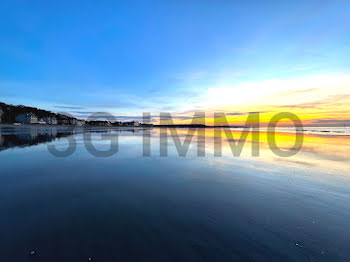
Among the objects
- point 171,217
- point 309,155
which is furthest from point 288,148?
point 171,217

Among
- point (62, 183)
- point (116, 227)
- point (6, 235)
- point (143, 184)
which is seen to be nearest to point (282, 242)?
point (116, 227)

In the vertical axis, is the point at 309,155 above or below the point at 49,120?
below

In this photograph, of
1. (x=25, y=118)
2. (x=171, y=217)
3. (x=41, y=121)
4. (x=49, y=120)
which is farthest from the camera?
(x=49, y=120)

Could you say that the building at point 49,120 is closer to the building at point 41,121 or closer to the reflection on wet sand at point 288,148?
the building at point 41,121

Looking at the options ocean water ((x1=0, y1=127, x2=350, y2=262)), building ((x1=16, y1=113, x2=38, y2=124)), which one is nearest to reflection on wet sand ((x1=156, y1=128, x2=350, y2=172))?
ocean water ((x1=0, y1=127, x2=350, y2=262))

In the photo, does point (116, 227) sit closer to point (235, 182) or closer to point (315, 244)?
point (315, 244)

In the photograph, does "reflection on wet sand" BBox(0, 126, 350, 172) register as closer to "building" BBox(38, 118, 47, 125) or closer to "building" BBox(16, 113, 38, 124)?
"building" BBox(16, 113, 38, 124)

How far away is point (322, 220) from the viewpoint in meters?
4.45

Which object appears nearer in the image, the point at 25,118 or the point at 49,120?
the point at 25,118

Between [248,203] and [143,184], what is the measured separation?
396 centimetres

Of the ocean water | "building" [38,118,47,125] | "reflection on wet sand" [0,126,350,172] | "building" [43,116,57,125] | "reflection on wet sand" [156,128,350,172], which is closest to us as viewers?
the ocean water

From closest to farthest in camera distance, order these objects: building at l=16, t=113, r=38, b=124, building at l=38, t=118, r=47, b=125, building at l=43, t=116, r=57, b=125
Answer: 1. building at l=16, t=113, r=38, b=124
2. building at l=38, t=118, r=47, b=125
3. building at l=43, t=116, r=57, b=125

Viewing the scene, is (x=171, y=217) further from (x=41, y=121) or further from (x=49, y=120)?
(x=49, y=120)

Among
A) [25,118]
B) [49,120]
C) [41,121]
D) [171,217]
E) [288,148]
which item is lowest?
[171,217]
